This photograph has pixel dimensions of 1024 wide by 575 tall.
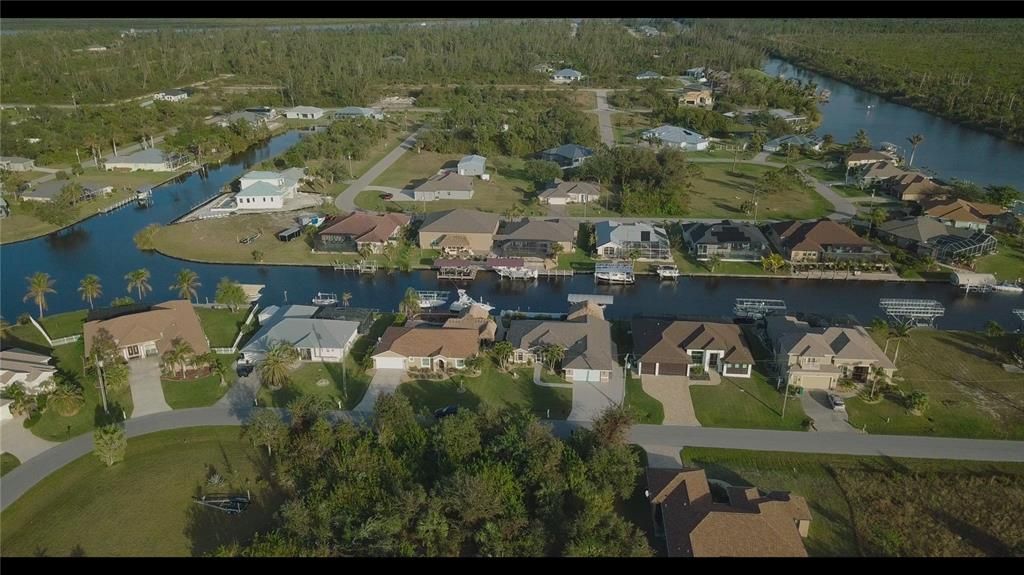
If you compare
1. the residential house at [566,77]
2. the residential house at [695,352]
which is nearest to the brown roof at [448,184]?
the residential house at [695,352]

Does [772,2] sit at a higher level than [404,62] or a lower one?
higher

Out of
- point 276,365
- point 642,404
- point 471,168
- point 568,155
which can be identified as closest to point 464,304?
point 276,365

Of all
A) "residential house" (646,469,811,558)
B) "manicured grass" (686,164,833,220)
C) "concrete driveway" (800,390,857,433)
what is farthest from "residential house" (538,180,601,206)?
"residential house" (646,469,811,558)

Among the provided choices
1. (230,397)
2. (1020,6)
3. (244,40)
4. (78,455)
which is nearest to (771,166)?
(230,397)

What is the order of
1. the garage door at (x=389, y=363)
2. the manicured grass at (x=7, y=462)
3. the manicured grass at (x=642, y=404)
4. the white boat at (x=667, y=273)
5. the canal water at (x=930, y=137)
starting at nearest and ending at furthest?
1. the manicured grass at (x=7, y=462)
2. the manicured grass at (x=642, y=404)
3. the garage door at (x=389, y=363)
4. the white boat at (x=667, y=273)
5. the canal water at (x=930, y=137)

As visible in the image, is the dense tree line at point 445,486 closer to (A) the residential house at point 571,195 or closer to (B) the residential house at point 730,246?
(B) the residential house at point 730,246

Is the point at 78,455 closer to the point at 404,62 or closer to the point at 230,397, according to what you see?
the point at 230,397
